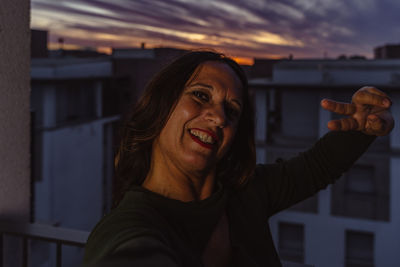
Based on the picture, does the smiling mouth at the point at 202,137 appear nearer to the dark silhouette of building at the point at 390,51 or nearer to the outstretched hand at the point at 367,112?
the outstretched hand at the point at 367,112

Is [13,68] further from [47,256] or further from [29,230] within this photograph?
[47,256]

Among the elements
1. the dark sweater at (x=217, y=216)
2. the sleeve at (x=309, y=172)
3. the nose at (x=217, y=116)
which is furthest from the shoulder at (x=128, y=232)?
the sleeve at (x=309, y=172)

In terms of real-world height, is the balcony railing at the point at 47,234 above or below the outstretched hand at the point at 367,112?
below

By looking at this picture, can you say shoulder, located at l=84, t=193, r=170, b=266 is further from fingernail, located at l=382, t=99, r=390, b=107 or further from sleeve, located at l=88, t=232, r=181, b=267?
fingernail, located at l=382, t=99, r=390, b=107

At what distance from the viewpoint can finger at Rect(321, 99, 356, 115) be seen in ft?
3.84

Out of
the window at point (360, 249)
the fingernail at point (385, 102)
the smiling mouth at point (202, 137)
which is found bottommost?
the window at point (360, 249)

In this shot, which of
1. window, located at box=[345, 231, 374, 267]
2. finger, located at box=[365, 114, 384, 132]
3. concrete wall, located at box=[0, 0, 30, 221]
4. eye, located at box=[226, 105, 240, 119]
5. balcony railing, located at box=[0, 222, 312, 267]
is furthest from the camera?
window, located at box=[345, 231, 374, 267]

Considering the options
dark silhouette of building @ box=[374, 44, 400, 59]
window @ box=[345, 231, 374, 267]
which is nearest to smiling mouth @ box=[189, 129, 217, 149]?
window @ box=[345, 231, 374, 267]

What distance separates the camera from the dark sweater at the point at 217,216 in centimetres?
71

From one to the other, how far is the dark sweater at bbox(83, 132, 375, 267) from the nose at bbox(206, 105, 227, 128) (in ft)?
0.77

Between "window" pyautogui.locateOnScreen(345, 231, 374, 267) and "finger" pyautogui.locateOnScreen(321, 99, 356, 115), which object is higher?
"finger" pyautogui.locateOnScreen(321, 99, 356, 115)

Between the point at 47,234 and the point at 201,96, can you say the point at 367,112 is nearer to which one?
the point at 201,96

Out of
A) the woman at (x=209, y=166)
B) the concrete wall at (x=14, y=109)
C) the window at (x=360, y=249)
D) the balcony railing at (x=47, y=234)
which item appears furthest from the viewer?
the window at (x=360, y=249)

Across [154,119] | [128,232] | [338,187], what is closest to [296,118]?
[338,187]
